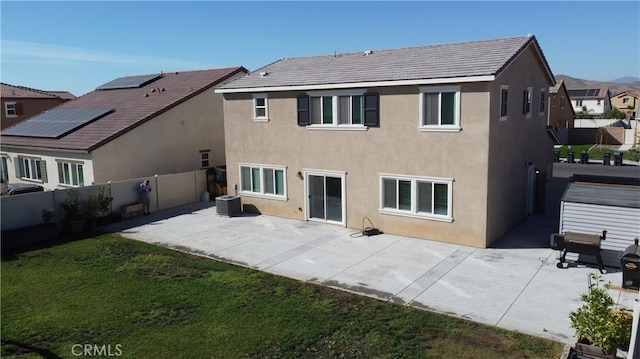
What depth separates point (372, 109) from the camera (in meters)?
17.5

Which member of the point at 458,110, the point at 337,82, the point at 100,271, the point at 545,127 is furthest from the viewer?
the point at 545,127

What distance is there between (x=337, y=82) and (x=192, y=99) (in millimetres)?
10946

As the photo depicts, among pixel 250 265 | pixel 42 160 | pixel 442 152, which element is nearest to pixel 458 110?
pixel 442 152

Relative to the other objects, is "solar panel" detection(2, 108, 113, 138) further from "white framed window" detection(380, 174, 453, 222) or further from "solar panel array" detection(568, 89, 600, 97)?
"solar panel array" detection(568, 89, 600, 97)

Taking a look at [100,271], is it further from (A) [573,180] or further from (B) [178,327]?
(A) [573,180]

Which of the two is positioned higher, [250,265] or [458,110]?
[458,110]

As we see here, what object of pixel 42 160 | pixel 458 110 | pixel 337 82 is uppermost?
pixel 337 82

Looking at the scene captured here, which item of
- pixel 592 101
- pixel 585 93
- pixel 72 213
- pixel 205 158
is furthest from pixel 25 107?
pixel 585 93

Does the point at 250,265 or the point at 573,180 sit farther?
the point at 573,180

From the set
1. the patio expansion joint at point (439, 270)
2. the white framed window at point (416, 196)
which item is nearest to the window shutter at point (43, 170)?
the white framed window at point (416, 196)

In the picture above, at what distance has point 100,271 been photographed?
46.1 feet

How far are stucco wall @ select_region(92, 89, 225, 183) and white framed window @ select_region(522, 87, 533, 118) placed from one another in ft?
53.9

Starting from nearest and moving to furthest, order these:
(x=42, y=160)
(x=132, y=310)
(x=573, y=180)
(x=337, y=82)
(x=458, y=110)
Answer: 1. (x=132, y=310)
2. (x=458, y=110)
3. (x=573, y=180)
4. (x=337, y=82)
5. (x=42, y=160)

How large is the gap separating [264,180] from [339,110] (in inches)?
199
